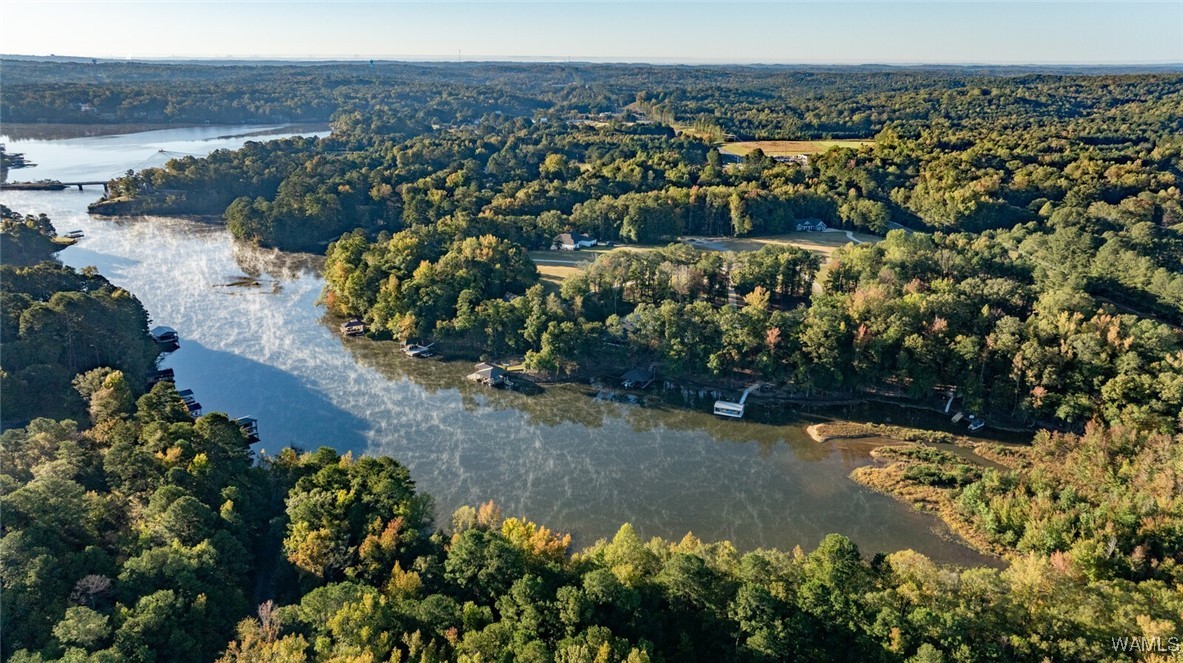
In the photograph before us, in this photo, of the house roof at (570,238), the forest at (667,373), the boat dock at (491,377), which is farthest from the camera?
the house roof at (570,238)

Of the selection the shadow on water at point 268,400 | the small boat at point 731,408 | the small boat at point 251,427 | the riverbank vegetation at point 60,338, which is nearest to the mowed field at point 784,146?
the small boat at point 731,408

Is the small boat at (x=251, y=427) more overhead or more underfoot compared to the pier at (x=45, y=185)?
more underfoot

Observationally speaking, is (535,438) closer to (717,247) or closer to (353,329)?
(353,329)

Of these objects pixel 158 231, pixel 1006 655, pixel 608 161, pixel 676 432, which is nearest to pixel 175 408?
pixel 676 432

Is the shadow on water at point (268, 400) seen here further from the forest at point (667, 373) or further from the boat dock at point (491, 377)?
the boat dock at point (491, 377)

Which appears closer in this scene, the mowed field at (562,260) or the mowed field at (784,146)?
the mowed field at (562,260)

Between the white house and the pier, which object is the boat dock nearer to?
the white house

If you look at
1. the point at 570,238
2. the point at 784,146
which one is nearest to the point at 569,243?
the point at 570,238
